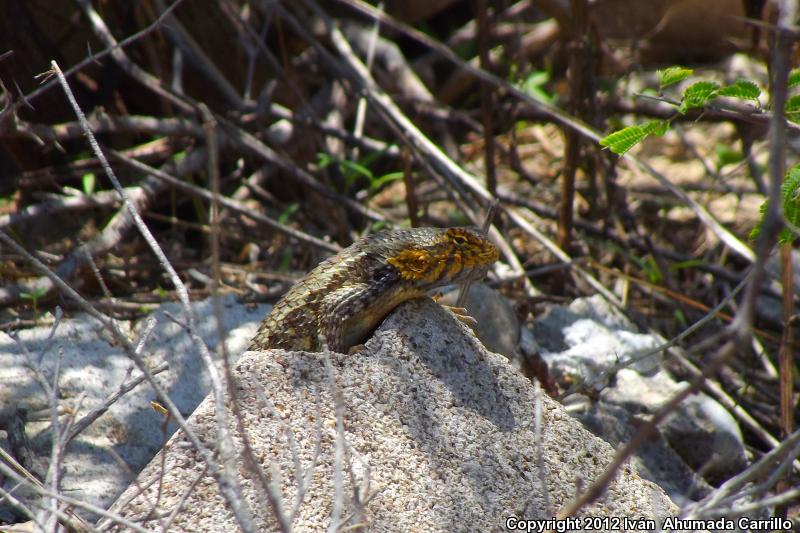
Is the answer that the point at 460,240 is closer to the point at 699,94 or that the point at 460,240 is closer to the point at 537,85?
the point at 699,94

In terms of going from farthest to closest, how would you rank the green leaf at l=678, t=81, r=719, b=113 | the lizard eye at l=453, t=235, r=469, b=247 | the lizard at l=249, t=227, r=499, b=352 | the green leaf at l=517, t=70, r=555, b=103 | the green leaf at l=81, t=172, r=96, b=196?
the green leaf at l=517, t=70, r=555, b=103 < the green leaf at l=81, t=172, r=96, b=196 < the lizard eye at l=453, t=235, r=469, b=247 < the lizard at l=249, t=227, r=499, b=352 < the green leaf at l=678, t=81, r=719, b=113

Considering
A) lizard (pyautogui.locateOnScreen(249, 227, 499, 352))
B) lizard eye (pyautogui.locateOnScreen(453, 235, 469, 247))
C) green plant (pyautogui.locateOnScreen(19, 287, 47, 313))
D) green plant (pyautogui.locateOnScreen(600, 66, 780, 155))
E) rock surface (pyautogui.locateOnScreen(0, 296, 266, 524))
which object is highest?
green plant (pyautogui.locateOnScreen(600, 66, 780, 155))

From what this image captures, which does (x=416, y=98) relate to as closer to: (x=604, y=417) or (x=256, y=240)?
(x=256, y=240)

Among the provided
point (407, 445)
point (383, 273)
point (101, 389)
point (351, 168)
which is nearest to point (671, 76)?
point (383, 273)

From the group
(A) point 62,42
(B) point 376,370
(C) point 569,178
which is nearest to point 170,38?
(A) point 62,42

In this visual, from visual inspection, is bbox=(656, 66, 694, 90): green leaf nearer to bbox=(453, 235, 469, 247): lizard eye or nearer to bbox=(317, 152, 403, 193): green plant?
bbox=(453, 235, 469, 247): lizard eye

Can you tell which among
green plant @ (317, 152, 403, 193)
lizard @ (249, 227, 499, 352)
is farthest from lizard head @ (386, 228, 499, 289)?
green plant @ (317, 152, 403, 193)

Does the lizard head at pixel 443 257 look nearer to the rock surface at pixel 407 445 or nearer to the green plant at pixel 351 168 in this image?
the rock surface at pixel 407 445
